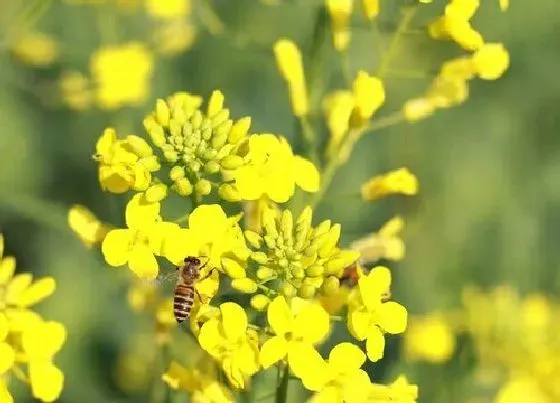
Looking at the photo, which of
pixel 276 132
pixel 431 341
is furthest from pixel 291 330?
pixel 276 132

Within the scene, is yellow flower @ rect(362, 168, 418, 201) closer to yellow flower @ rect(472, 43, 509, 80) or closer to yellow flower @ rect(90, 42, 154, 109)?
yellow flower @ rect(472, 43, 509, 80)

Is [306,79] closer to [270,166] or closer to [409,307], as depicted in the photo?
[270,166]

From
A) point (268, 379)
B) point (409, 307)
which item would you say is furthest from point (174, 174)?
point (409, 307)

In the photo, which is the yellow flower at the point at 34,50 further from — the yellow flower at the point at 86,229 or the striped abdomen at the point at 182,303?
the striped abdomen at the point at 182,303

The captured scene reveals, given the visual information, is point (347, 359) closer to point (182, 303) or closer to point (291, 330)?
point (291, 330)

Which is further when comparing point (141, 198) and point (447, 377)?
point (447, 377)

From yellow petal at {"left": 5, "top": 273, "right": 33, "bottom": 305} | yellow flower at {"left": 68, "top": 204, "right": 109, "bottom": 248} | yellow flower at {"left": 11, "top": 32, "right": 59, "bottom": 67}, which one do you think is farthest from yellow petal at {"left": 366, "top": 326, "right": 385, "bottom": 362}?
yellow flower at {"left": 11, "top": 32, "right": 59, "bottom": 67}

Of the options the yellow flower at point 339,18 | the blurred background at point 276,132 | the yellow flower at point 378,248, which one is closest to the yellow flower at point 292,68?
the yellow flower at point 339,18
